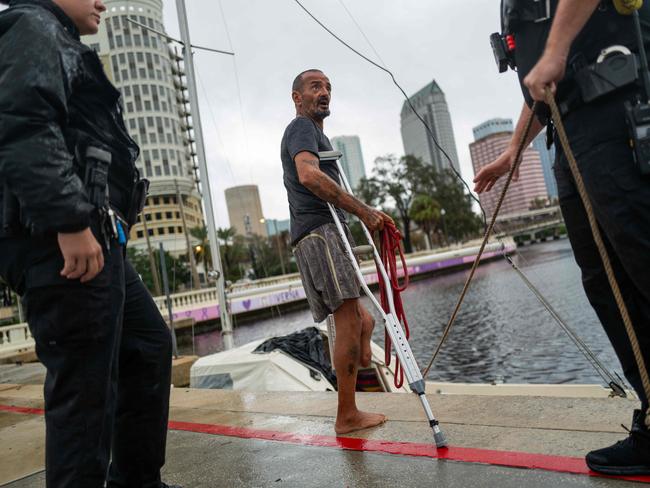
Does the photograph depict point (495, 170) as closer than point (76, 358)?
No

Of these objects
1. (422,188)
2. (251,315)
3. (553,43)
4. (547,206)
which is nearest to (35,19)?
(553,43)

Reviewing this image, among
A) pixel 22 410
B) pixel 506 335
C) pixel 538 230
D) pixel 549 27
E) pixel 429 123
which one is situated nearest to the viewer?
pixel 549 27

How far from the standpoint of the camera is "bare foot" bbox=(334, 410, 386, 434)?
9.49ft

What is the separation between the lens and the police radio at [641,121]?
61.2 inches

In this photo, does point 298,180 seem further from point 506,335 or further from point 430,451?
point 506,335

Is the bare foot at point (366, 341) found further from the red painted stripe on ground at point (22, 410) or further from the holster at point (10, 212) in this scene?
the red painted stripe on ground at point (22, 410)

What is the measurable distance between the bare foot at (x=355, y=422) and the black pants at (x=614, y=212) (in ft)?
4.71

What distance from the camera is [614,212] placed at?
1.66m

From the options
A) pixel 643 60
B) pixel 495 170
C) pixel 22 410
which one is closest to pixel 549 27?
pixel 643 60

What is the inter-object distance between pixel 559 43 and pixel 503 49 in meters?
0.40

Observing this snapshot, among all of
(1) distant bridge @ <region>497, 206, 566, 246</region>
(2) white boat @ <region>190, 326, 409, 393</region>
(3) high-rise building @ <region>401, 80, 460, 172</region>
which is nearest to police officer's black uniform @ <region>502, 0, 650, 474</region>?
(2) white boat @ <region>190, 326, 409, 393</region>

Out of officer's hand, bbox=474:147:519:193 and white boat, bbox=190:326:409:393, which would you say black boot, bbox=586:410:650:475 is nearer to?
officer's hand, bbox=474:147:519:193

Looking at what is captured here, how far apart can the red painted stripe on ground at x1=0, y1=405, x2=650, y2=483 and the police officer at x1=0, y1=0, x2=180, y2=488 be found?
1364mm

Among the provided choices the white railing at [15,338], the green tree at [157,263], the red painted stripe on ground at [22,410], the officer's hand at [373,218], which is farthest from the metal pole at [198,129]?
the green tree at [157,263]
